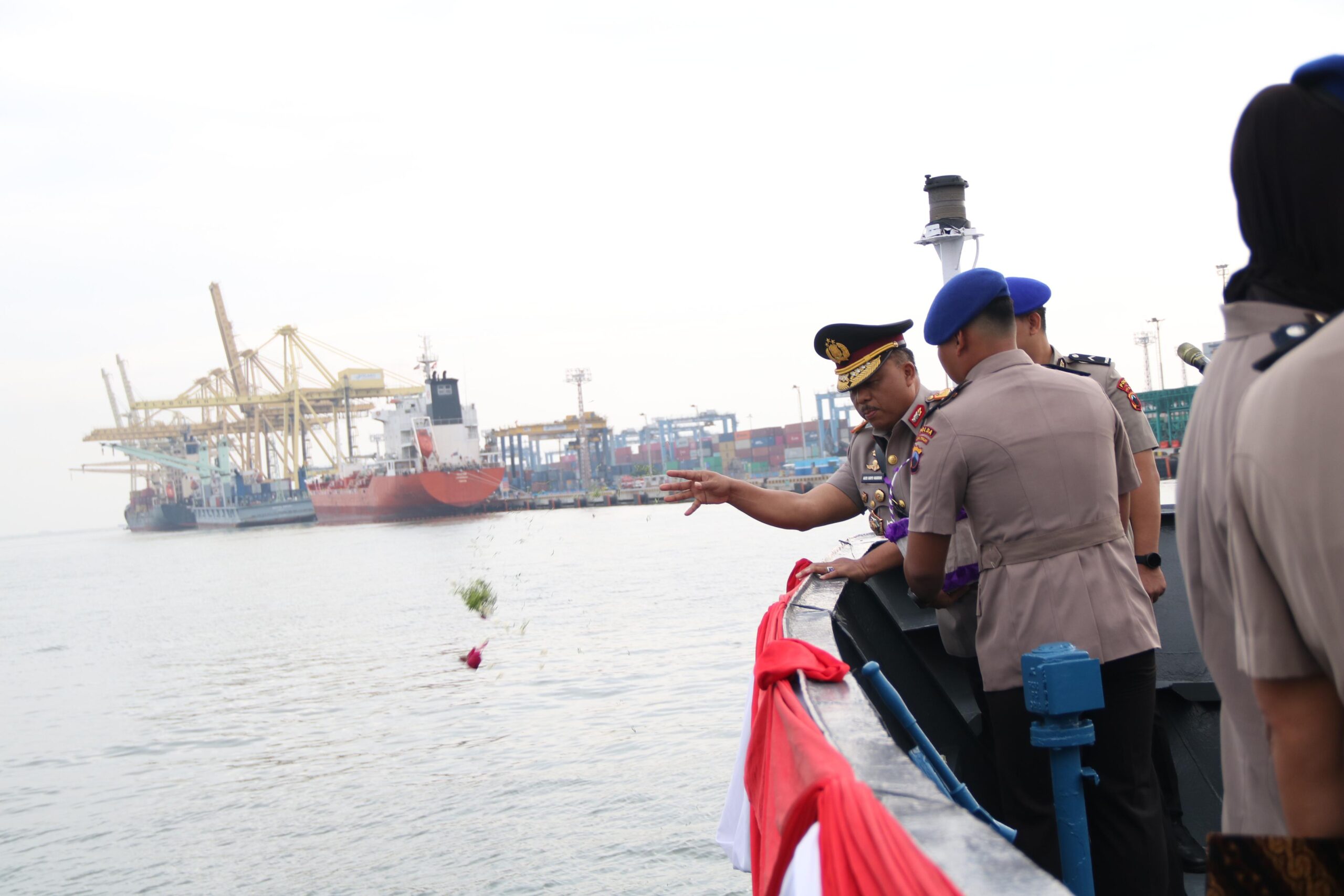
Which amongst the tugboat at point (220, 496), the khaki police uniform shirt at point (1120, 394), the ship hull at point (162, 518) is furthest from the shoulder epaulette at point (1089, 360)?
the ship hull at point (162, 518)

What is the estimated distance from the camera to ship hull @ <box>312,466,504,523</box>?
183 ft

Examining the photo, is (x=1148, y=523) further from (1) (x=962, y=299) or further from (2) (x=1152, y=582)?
(1) (x=962, y=299)

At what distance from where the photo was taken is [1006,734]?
1919 mm

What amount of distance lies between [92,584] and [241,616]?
64.0ft

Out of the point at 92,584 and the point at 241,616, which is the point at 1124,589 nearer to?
the point at 241,616

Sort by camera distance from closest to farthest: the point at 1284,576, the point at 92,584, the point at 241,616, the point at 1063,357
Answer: the point at 1284,576 → the point at 1063,357 → the point at 241,616 → the point at 92,584

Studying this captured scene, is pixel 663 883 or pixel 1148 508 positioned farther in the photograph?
pixel 663 883

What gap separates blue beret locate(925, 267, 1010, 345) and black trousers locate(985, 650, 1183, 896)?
0.65 meters

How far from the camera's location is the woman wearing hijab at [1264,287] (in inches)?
32.4

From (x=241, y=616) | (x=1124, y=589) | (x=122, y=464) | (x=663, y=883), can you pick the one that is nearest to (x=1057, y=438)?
(x=1124, y=589)

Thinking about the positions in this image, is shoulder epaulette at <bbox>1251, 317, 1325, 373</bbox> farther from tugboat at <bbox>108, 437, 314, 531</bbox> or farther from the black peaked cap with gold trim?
tugboat at <bbox>108, 437, 314, 531</bbox>

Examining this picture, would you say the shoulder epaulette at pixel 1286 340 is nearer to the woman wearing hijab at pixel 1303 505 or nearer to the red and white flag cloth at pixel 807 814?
the woman wearing hijab at pixel 1303 505

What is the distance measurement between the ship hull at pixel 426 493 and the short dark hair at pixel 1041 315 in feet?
178

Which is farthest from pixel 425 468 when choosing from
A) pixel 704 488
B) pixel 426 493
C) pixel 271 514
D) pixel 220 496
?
pixel 704 488
